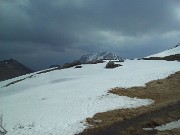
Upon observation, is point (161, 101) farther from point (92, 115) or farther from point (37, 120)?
point (37, 120)

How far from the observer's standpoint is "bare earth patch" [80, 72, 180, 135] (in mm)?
30984

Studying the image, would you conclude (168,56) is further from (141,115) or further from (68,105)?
(141,115)

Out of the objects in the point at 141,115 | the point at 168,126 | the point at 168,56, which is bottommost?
the point at 141,115

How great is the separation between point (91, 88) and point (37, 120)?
18600 millimetres

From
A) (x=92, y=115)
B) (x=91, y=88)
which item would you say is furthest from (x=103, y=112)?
(x=91, y=88)

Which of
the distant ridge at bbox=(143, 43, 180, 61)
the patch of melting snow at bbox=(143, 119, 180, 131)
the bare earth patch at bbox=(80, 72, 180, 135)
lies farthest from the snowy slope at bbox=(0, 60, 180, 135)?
the distant ridge at bbox=(143, 43, 180, 61)

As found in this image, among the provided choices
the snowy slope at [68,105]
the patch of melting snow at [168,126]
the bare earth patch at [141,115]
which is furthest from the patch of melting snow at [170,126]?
the snowy slope at [68,105]

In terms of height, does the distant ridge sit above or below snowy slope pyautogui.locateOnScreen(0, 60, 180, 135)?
above

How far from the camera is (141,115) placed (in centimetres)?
3650

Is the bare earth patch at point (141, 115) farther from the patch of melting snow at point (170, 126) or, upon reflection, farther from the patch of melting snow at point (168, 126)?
the patch of melting snow at point (170, 126)

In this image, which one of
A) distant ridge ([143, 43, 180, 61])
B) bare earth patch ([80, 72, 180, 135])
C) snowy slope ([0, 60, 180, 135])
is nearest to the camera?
bare earth patch ([80, 72, 180, 135])

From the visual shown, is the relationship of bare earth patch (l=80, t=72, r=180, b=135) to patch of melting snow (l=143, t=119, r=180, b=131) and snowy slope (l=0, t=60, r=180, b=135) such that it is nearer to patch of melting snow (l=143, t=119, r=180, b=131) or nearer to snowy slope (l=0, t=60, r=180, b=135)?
patch of melting snow (l=143, t=119, r=180, b=131)

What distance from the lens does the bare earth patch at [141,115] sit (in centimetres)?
3098

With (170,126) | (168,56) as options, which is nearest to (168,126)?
(170,126)
